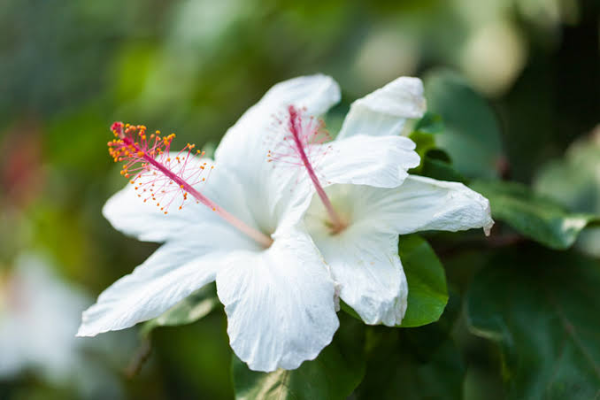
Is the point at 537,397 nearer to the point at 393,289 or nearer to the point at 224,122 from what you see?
the point at 393,289

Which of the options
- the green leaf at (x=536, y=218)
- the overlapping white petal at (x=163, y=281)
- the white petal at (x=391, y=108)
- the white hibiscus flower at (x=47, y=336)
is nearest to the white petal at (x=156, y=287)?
the overlapping white petal at (x=163, y=281)

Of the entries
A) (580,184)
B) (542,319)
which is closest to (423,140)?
(542,319)

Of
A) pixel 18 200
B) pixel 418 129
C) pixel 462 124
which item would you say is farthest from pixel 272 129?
pixel 18 200

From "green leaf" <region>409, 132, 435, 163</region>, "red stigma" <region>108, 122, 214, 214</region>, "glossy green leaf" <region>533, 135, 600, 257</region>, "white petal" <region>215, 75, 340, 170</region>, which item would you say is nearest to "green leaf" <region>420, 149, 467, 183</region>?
"green leaf" <region>409, 132, 435, 163</region>

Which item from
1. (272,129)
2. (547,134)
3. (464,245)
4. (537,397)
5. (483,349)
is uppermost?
(272,129)

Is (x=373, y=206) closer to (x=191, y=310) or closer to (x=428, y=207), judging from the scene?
(x=428, y=207)
